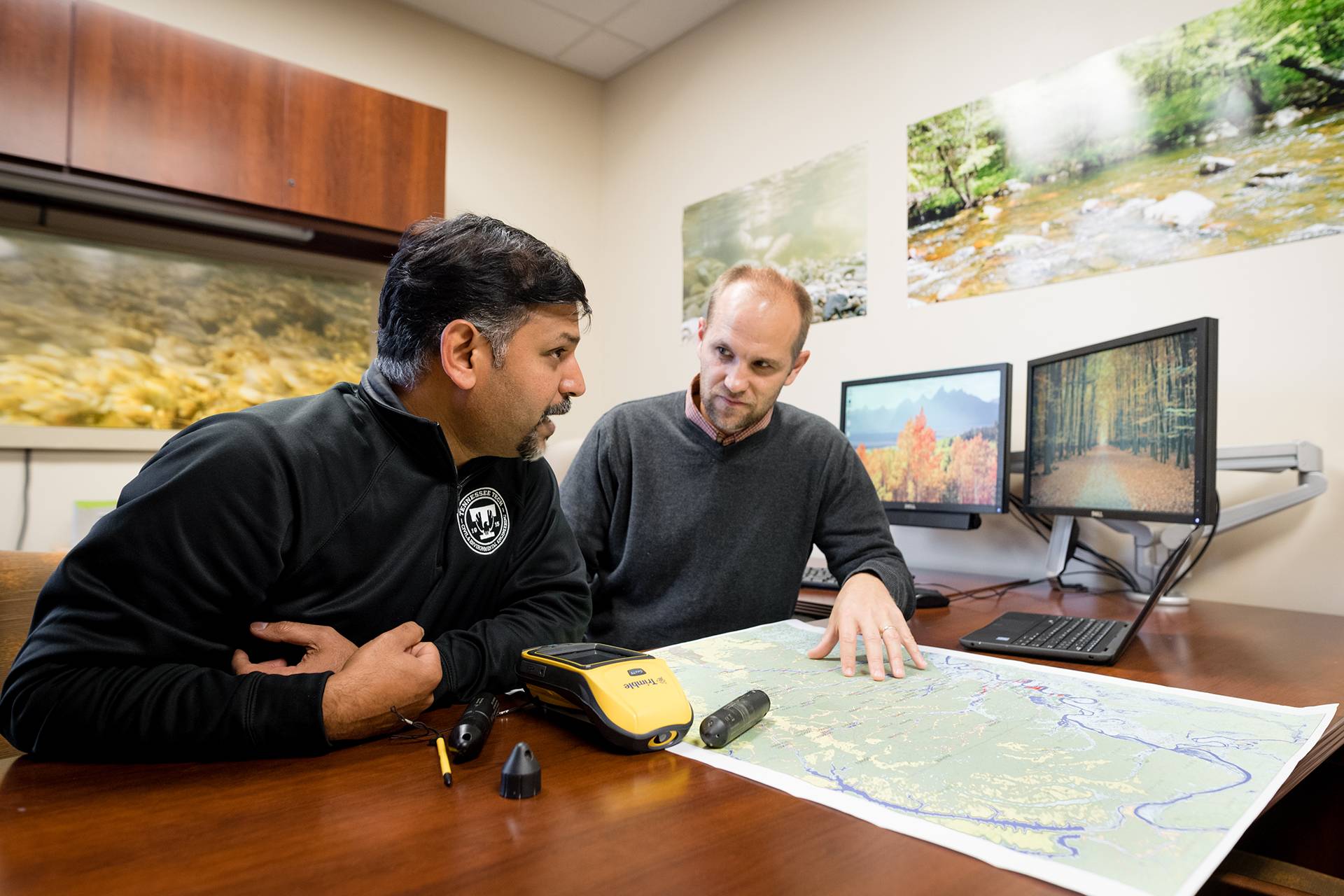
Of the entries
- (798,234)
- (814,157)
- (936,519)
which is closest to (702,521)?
(936,519)

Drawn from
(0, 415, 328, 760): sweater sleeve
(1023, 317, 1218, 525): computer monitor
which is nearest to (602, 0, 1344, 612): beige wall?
(1023, 317, 1218, 525): computer monitor

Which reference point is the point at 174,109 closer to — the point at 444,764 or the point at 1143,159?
the point at 444,764

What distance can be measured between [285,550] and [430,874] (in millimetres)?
494

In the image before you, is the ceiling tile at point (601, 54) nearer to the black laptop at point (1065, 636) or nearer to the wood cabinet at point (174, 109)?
the wood cabinet at point (174, 109)

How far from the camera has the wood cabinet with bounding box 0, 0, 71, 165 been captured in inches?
81.6

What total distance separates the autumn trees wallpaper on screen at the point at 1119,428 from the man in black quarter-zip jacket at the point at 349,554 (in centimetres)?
99

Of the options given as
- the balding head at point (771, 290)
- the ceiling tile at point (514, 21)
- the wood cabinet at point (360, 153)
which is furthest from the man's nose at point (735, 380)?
the ceiling tile at point (514, 21)

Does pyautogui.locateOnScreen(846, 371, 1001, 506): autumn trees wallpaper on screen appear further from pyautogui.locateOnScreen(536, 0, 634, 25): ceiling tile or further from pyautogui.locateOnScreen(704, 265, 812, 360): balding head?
pyautogui.locateOnScreen(536, 0, 634, 25): ceiling tile

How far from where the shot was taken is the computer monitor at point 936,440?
6.23ft

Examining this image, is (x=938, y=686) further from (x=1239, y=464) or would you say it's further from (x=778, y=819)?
(x=1239, y=464)

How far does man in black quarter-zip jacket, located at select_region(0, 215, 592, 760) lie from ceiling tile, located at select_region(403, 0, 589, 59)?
8.31ft

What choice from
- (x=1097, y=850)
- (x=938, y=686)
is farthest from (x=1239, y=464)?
(x=1097, y=850)

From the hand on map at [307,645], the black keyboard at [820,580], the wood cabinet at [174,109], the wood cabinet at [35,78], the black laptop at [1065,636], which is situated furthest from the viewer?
the wood cabinet at [174,109]

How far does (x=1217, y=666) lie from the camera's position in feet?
3.53
